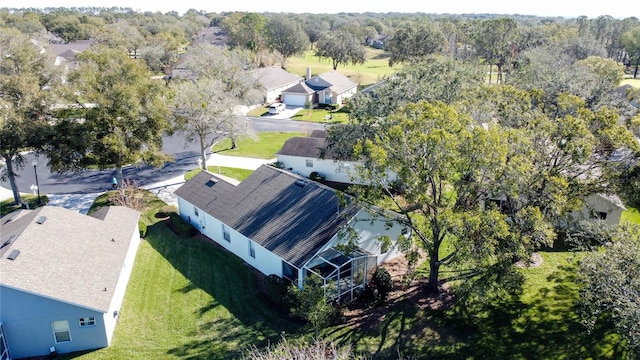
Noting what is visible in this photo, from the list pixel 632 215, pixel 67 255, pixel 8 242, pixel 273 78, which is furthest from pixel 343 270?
pixel 273 78

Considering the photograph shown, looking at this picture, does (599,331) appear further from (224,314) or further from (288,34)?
(288,34)

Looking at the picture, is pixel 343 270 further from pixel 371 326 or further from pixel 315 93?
pixel 315 93

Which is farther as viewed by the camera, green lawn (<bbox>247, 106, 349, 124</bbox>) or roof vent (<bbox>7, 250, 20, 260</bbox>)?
green lawn (<bbox>247, 106, 349, 124</bbox>)

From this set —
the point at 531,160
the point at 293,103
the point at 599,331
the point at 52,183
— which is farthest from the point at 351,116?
the point at 293,103

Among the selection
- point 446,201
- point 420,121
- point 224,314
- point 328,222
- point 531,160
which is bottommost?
point 224,314

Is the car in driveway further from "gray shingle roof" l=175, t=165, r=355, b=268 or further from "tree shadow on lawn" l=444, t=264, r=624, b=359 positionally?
"tree shadow on lawn" l=444, t=264, r=624, b=359

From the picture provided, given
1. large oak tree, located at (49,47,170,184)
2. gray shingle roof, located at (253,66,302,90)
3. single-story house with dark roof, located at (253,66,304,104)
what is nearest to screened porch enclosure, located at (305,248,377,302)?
large oak tree, located at (49,47,170,184)
